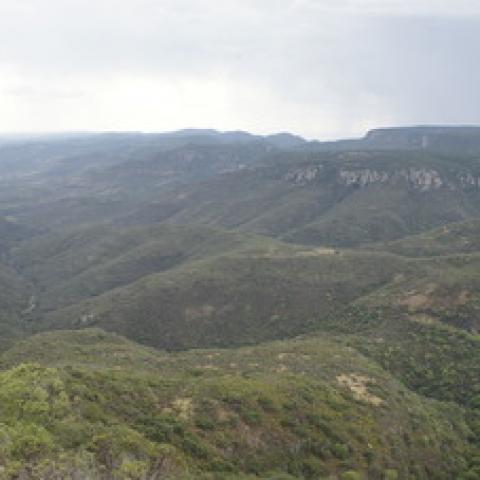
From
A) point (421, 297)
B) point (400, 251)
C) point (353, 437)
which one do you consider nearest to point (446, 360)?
point (421, 297)

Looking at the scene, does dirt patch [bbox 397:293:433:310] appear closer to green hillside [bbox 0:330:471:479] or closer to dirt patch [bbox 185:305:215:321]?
green hillside [bbox 0:330:471:479]

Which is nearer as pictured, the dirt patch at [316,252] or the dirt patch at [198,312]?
the dirt patch at [198,312]

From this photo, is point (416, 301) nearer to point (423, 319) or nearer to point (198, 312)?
point (423, 319)

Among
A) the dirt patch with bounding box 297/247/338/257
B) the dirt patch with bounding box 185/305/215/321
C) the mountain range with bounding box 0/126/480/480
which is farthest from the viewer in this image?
the dirt patch with bounding box 297/247/338/257

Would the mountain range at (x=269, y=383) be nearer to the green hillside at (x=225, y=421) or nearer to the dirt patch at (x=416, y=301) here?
the green hillside at (x=225, y=421)

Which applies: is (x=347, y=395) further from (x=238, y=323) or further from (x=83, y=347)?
(x=238, y=323)

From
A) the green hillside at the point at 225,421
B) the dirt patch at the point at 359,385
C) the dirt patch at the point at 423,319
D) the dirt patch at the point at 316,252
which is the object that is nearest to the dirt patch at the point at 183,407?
the green hillside at the point at 225,421

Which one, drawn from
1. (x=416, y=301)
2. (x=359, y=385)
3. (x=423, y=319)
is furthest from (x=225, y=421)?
(x=416, y=301)

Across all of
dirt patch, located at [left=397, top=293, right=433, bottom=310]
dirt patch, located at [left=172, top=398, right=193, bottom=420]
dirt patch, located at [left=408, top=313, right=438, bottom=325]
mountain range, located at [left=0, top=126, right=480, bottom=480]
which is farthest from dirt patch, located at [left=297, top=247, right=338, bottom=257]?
dirt patch, located at [left=172, top=398, right=193, bottom=420]

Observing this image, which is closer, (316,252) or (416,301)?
(416,301)
